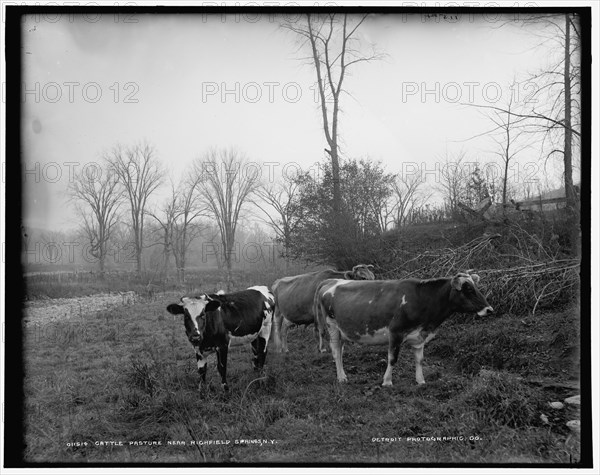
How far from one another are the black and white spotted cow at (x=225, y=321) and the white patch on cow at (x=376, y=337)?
4.40 ft

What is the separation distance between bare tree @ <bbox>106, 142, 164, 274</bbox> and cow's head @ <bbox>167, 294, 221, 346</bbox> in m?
0.73

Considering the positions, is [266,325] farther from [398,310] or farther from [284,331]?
[398,310]

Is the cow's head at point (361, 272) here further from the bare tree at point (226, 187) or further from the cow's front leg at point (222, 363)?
the cow's front leg at point (222, 363)

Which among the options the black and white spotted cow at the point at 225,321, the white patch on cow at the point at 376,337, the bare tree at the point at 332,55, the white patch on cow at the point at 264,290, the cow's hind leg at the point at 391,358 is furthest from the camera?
the white patch on cow at the point at 264,290

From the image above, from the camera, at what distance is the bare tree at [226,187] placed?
523 centimetres

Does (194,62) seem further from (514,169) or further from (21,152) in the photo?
(514,169)

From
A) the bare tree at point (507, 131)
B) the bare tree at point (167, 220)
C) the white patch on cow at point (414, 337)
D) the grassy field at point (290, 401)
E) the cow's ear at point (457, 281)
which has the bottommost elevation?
the grassy field at point (290, 401)

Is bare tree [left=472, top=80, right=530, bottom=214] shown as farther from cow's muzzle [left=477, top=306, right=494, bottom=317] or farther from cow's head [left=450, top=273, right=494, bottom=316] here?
cow's muzzle [left=477, top=306, right=494, bottom=317]

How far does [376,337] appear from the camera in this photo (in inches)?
217

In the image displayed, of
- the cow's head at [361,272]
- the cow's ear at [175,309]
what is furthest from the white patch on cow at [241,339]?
the cow's head at [361,272]

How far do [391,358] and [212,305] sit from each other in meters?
2.16

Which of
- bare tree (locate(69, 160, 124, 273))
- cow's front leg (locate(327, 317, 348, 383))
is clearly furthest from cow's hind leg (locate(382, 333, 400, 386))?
bare tree (locate(69, 160, 124, 273))

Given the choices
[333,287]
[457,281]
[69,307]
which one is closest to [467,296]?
[457,281]

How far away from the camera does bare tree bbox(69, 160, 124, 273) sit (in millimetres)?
5000
